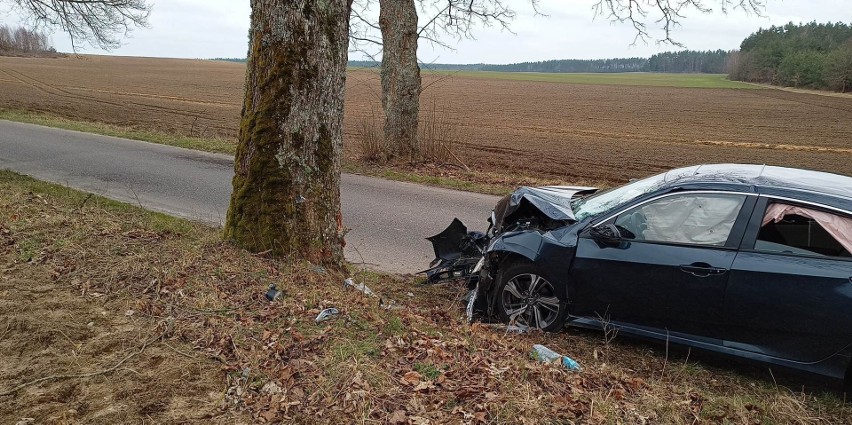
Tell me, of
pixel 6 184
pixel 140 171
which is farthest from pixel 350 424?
pixel 140 171

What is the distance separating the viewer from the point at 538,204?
19.3ft

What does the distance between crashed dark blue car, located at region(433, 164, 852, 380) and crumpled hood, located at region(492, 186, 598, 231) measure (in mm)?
26

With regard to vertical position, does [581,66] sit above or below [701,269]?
above

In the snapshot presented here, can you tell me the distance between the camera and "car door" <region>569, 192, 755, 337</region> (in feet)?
15.6

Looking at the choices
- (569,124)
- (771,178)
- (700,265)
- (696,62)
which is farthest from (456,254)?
(696,62)

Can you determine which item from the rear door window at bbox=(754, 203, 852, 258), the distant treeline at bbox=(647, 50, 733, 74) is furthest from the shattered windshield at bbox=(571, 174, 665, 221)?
the distant treeline at bbox=(647, 50, 733, 74)

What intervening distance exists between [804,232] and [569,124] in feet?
106

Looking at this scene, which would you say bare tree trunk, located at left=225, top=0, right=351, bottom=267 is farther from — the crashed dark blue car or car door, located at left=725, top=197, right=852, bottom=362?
car door, located at left=725, top=197, right=852, bottom=362

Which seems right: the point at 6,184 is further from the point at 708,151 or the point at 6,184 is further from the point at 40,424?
the point at 708,151

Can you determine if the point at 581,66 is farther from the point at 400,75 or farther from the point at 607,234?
the point at 607,234

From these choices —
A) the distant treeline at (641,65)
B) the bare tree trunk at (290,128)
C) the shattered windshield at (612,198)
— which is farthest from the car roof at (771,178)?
the distant treeline at (641,65)

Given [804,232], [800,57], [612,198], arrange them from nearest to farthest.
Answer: [804,232] < [612,198] < [800,57]

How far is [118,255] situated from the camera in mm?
5562

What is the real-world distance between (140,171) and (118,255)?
8.34 metres
